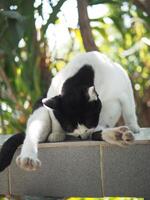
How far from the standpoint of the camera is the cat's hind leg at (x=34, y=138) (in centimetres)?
153

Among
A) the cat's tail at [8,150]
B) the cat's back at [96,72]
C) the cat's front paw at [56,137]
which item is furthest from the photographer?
the cat's back at [96,72]

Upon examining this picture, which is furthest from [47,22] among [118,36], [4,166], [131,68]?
[118,36]

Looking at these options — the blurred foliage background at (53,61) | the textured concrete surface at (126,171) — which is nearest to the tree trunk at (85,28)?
the blurred foliage background at (53,61)

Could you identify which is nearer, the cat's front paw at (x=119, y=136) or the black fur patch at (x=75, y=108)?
the cat's front paw at (x=119, y=136)

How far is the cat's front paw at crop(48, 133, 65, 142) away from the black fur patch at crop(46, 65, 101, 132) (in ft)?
0.12

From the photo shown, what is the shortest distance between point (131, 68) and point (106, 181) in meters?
1.76

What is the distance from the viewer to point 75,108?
1783 millimetres

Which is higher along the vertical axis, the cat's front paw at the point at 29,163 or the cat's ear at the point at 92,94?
the cat's ear at the point at 92,94

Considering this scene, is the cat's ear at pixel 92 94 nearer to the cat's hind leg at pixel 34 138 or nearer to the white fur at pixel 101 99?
the white fur at pixel 101 99

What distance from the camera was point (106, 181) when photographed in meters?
1.56

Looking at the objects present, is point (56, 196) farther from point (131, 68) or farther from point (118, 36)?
point (118, 36)

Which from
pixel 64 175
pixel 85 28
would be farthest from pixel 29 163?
pixel 85 28

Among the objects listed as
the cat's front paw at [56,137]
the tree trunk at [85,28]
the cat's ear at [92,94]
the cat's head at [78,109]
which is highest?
the tree trunk at [85,28]

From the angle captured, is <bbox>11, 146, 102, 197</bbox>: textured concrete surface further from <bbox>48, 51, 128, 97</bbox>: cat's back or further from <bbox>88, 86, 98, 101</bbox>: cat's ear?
<bbox>48, 51, 128, 97</bbox>: cat's back
